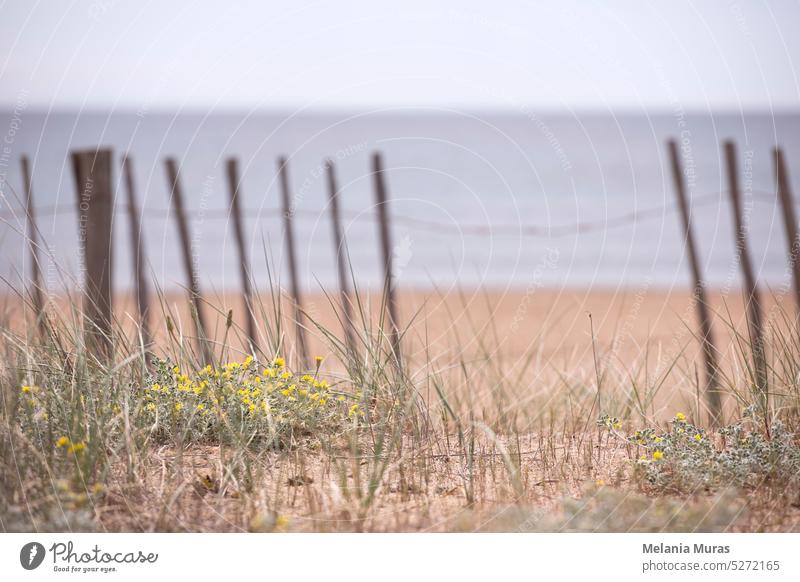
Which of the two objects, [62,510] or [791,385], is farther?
[791,385]

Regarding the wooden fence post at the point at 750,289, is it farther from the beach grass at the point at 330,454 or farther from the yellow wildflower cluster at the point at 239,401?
the yellow wildflower cluster at the point at 239,401

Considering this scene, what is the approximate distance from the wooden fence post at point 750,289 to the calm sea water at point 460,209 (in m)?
0.91

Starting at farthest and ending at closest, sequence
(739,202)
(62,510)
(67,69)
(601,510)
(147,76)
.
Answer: (739,202) < (147,76) < (67,69) < (601,510) < (62,510)

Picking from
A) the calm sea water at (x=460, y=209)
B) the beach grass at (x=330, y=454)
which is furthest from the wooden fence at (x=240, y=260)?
the calm sea water at (x=460, y=209)

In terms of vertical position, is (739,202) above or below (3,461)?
above

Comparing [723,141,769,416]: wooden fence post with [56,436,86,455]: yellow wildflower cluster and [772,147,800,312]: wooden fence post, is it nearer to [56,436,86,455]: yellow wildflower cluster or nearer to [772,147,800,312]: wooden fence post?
[772,147,800,312]: wooden fence post

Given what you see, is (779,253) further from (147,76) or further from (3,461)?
(3,461)

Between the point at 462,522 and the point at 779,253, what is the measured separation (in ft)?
50.4

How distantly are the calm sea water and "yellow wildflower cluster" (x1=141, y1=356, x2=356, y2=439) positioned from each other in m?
→ 0.76

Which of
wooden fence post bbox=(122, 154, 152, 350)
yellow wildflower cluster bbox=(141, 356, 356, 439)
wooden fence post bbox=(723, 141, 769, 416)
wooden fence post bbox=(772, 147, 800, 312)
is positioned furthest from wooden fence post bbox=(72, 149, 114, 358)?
wooden fence post bbox=(772, 147, 800, 312)

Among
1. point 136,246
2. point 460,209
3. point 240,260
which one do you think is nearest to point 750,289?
point 240,260

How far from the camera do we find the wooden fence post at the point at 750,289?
4.14 meters
